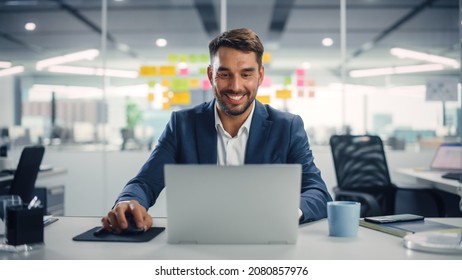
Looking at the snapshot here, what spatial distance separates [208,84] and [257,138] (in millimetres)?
3573

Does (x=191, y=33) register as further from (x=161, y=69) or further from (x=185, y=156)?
(x=185, y=156)

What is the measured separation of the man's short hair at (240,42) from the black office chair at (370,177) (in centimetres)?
162

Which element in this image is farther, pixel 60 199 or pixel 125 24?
pixel 125 24

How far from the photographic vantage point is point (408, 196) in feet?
12.5

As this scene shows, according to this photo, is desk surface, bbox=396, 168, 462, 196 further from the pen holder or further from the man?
the pen holder

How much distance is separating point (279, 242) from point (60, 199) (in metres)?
3.98

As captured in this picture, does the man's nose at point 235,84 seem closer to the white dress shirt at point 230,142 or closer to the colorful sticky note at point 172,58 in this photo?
the white dress shirt at point 230,142

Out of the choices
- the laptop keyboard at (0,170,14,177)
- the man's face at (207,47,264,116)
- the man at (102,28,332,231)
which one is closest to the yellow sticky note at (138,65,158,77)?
the laptop keyboard at (0,170,14,177)

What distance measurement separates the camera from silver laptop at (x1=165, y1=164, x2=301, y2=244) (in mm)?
1415

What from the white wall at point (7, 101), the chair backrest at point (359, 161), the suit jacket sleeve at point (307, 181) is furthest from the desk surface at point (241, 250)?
the white wall at point (7, 101)

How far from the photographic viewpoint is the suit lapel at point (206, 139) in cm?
232

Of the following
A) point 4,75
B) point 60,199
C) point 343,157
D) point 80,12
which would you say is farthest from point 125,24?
point 343,157
